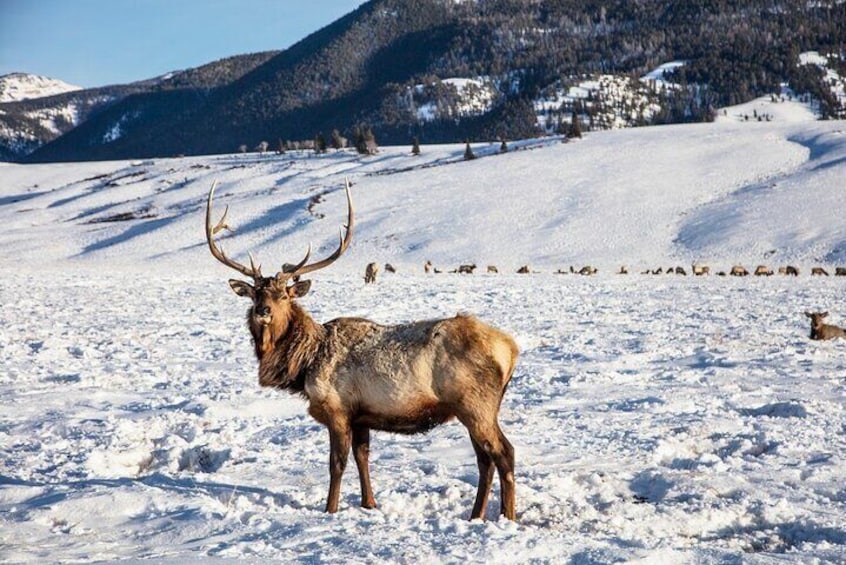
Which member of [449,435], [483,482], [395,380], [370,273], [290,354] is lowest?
[370,273]

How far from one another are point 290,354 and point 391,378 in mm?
1158

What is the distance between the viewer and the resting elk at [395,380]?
6.69 meters

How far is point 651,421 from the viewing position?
9445 millimetres

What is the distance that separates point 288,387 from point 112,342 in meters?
9.35

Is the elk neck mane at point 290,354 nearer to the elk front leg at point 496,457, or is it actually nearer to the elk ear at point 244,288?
the elk ear at point 244,288

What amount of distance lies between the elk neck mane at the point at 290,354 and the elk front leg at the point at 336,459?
0.64m

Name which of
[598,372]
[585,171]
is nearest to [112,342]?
[598,372]

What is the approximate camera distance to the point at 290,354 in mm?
7363

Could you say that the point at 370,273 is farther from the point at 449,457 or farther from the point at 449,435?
the point at 449,457

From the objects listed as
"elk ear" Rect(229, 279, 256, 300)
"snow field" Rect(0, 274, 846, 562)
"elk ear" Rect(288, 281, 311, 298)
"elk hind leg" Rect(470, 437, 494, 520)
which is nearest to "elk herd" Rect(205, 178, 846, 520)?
"elk hind leg" Rect(470, 437, 494, 520)

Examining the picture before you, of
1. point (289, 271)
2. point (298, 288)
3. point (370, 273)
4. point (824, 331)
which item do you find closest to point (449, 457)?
point (298, 288)

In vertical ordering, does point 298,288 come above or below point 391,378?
above

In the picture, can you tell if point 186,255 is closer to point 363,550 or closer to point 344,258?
point 344,258

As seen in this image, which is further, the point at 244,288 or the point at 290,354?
the point at 244,288
